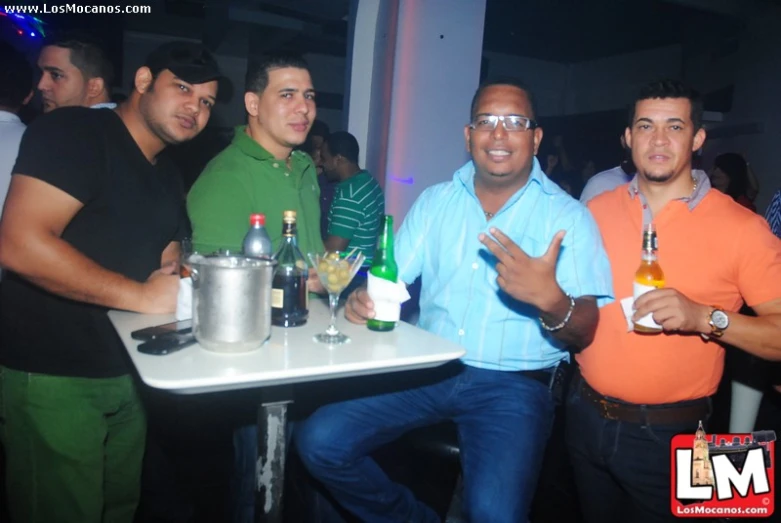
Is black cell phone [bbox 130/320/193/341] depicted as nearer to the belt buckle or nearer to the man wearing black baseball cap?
the man wearing black baseball cap

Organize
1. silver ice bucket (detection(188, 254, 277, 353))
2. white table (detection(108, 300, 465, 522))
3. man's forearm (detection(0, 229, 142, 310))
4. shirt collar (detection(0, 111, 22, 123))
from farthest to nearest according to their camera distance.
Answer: shirt collar (detection(0, 111, 22, 123)), man's forearm (detection(0, 229, 142, 310)), silver ice bucket (detection(188, 254, 277, 353)), white table (detection(108, 300, 465, 522))

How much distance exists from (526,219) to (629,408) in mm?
815

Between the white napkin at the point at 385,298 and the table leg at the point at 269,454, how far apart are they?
1.36ft

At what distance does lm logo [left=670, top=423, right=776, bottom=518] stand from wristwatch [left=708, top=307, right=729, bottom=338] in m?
0.40

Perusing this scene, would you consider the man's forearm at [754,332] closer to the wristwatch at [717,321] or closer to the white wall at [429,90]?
the wristwatch at [717,321]

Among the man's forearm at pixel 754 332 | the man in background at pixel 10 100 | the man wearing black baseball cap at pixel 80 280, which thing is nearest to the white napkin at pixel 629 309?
the man's forearm at pixel 754 332

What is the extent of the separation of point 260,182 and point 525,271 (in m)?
1.21

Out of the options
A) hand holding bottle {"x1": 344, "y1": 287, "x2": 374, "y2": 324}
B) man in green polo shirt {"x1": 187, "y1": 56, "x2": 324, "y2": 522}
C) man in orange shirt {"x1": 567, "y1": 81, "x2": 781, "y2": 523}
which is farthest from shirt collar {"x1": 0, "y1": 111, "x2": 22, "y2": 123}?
A: man in orange shirt {"x1": 567, "y1": 81, "x2": 781, "y2": 523}

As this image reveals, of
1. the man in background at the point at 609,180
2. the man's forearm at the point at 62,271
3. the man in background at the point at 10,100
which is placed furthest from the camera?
the man in background at the point at 609,180

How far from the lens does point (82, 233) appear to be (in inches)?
71.1

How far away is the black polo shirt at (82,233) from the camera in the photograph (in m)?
1.69

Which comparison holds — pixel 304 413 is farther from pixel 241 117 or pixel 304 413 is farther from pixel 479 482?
pixel 241 117

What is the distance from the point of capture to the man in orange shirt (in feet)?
5.92

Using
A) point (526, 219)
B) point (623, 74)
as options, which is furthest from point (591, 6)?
point (526, 219)
